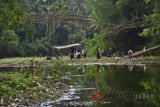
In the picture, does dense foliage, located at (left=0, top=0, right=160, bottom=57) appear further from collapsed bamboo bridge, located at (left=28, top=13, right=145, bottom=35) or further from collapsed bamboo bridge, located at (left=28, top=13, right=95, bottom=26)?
collapsed bamboo bridge, located at (left=28, top=13, right=95, bottom=26)

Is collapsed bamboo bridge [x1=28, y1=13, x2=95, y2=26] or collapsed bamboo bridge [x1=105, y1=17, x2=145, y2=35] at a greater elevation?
collapsed bamboo bridge [x1=28, y1=13, x2=95, y2=26]

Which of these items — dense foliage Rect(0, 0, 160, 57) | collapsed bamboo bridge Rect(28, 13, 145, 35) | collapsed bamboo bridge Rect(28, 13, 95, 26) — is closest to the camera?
dense foliage Rect(0, 0, 160, 57)

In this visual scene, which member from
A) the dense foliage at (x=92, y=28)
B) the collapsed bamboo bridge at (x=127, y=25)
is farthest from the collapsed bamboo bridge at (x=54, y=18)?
the collapsed bamboo bridge at (x=127, y=25)

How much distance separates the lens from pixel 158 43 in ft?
184

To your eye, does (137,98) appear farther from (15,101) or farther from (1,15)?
(1,15)

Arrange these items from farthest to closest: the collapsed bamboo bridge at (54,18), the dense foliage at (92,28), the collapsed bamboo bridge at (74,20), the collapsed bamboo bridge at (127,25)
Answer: the collapsed bamboo bridge at (54,18), the collapsed bamboo bridge at (74,20), the collapsed bamboo bridge at (127,25), the dense foliage at (92,28)

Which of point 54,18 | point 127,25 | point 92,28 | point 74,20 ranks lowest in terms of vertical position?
point 92,28

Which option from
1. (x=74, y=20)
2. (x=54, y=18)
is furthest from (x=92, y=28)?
(x=54, y=18)

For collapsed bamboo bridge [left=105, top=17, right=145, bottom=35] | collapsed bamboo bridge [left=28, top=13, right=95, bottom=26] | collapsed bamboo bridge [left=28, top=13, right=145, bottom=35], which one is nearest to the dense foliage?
collapsed bamboo bridge [left=105, top=17, right=145, bottom=35]

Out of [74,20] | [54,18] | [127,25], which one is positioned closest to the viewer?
[127,25]

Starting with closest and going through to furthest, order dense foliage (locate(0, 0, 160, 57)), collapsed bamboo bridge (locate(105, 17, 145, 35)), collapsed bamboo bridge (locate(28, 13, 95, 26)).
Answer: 1. dense foliage (locate(0, 0, 160, 57))
2. collapsed bamboo bridge (locate(105, 17, 145, 35))
3. collapsed bamboo bridge (locate(28, 13, 95, 26))

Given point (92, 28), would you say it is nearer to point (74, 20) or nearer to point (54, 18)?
point (74, 20)

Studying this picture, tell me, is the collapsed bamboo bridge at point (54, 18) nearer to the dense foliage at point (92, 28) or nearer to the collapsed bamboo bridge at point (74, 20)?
the collapsed bamboo bridge at point (74, 20)

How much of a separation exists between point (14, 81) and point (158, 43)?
3982cm
